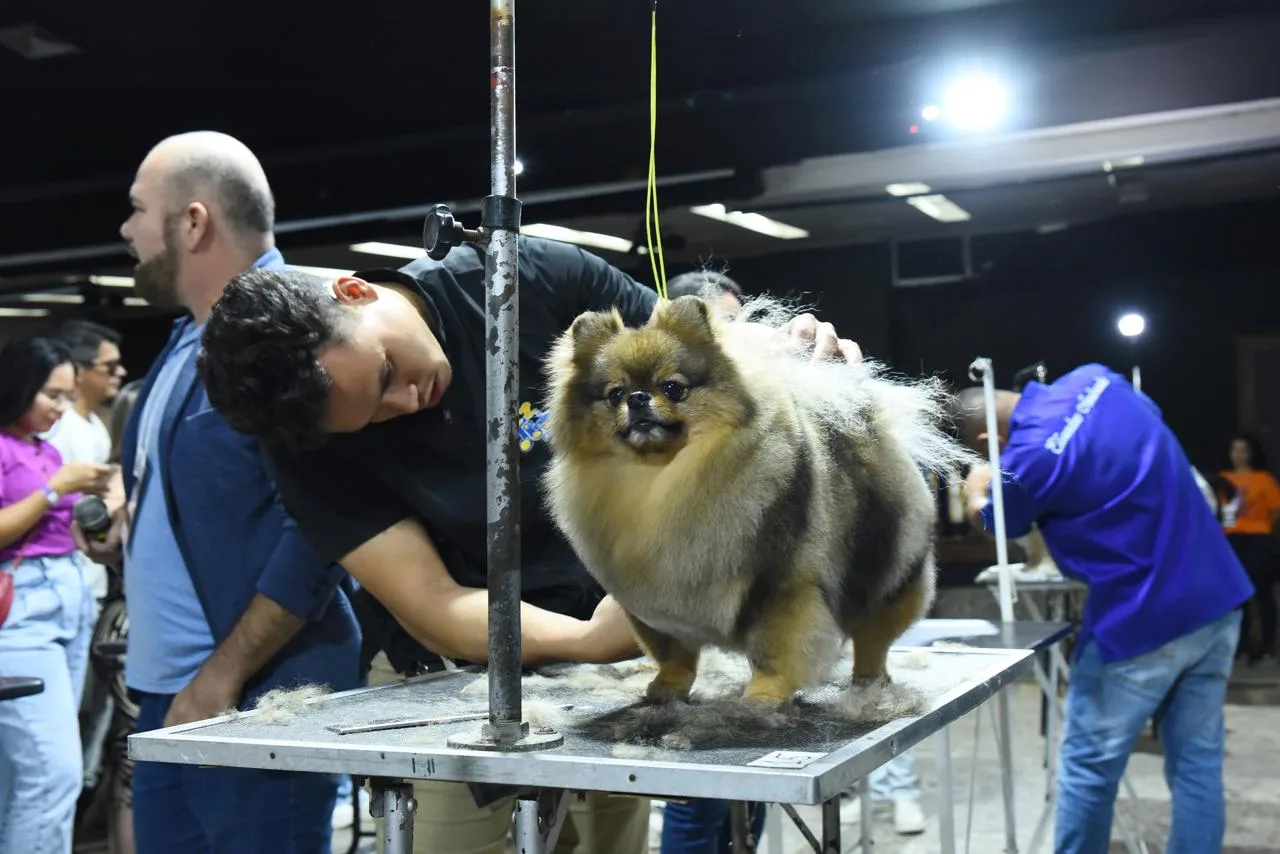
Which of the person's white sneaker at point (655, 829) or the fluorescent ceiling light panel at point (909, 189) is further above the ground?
the fluorescent ceiling light panel at point (909, 189)

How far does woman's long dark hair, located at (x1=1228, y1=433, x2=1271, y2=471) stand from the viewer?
7012 mm

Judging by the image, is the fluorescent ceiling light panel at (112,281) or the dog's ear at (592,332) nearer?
the dog's ear at (592,332)

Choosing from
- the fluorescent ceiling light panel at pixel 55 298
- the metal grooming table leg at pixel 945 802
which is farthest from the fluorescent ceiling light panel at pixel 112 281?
the metal grooming table leg at pixel 945 802

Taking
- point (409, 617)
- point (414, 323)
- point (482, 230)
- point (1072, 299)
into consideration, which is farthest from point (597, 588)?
point (1072, 299)

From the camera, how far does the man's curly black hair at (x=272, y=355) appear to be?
1435 millimetres

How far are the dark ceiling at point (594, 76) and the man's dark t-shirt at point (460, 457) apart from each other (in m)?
1.66

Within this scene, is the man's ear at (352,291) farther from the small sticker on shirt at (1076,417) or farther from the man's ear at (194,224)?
the small sticker on shirt at (1076,417)

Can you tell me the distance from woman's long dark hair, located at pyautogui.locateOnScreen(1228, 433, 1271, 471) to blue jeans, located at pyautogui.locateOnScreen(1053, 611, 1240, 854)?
4482 millimetres

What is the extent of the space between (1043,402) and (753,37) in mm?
1654

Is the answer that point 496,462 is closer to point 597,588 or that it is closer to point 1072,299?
point 597,588

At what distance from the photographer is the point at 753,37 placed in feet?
12.9

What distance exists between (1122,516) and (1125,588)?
0.18m

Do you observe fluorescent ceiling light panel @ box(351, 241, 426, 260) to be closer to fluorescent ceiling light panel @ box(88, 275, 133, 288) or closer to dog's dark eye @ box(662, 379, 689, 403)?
fluorescent ceiling light panel @ box(88, 275, 133, 288)

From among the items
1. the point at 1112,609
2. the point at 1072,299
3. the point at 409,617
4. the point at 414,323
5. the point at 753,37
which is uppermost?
the point at 753,37
